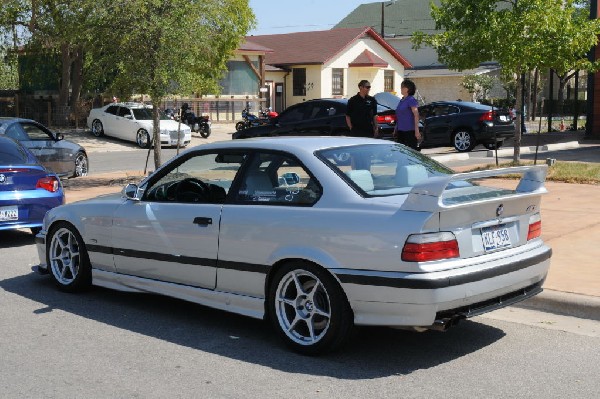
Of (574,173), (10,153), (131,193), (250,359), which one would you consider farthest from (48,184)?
(574,173)

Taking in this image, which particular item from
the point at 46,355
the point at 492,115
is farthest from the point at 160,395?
the point at 492,115

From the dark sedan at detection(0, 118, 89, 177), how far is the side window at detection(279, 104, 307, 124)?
5.00 metres

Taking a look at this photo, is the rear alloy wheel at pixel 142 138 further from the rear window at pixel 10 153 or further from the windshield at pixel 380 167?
the windshield at pixel 380 167

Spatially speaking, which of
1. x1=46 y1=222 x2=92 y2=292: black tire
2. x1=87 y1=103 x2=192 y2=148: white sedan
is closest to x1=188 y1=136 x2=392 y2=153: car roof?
x1=46 y1=222 x2=92 y2=292: black tire

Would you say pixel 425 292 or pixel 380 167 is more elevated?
pixel 380 167

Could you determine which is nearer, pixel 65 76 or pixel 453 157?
pixel 453 157

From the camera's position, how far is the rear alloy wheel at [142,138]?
30.4 m

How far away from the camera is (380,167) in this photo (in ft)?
20.9

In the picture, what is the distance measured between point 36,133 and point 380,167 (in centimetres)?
1262

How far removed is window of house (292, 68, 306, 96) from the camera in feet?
171

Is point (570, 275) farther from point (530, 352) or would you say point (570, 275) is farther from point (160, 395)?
point (160, 395)

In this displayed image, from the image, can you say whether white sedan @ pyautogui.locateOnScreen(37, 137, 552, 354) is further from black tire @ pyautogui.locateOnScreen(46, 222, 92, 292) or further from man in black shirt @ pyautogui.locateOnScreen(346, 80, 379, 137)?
man in black shirt @ pyautogui.locateOnScreen(346, 80, 379, 137)

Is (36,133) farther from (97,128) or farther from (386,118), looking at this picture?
(97,128)

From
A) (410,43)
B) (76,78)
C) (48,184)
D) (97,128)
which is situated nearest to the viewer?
(48,184)
